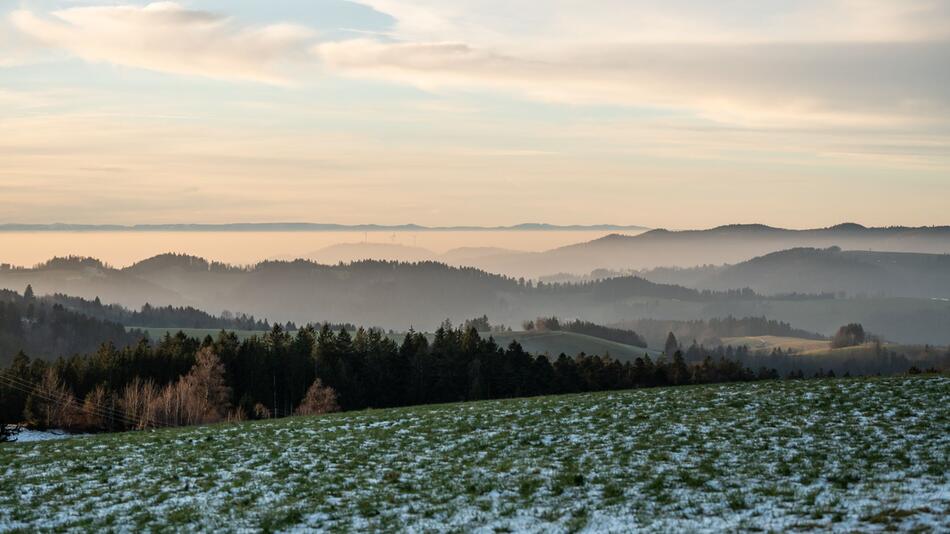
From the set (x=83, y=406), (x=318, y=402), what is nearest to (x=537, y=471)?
(x=318, y=402)

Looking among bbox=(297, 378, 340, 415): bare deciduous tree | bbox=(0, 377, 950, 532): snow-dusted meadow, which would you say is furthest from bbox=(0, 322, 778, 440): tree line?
bbox=(0, 377, 950, 532): snow-dusted meadow

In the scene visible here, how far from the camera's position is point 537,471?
2597 centimetres

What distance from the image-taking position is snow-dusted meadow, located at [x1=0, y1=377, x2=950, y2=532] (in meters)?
20.6

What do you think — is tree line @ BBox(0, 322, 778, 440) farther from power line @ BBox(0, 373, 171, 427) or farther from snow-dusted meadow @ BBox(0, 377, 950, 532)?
snow-dusted meadow @ BBox(0, 377, 950, 532)

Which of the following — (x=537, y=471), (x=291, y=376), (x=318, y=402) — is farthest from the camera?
(x=291, y=376)

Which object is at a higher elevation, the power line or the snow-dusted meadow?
the snow-dusted meadow

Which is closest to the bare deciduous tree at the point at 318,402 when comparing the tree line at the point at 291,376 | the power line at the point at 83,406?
the tree line at the point at 291,376

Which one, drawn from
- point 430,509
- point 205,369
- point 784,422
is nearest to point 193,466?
point 430,509

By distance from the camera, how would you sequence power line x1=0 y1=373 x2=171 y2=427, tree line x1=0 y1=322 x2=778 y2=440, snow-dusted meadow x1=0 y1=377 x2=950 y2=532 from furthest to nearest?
tree line x1=0 y1=322 x2=778 y2=440 < power line x1=0 y1=373 x2=171 y2=427 < snow-dusted meadow x1=0 y1=377 x2=950 y2=532

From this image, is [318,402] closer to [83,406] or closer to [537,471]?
[83,406]

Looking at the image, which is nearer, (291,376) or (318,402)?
(318,402)

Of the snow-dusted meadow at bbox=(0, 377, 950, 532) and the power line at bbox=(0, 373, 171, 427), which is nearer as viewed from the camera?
the snow-dusted meadow at bbox=(0, 377, 950, 532)

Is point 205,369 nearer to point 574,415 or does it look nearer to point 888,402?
point 574,415

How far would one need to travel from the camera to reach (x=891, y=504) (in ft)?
63.7
